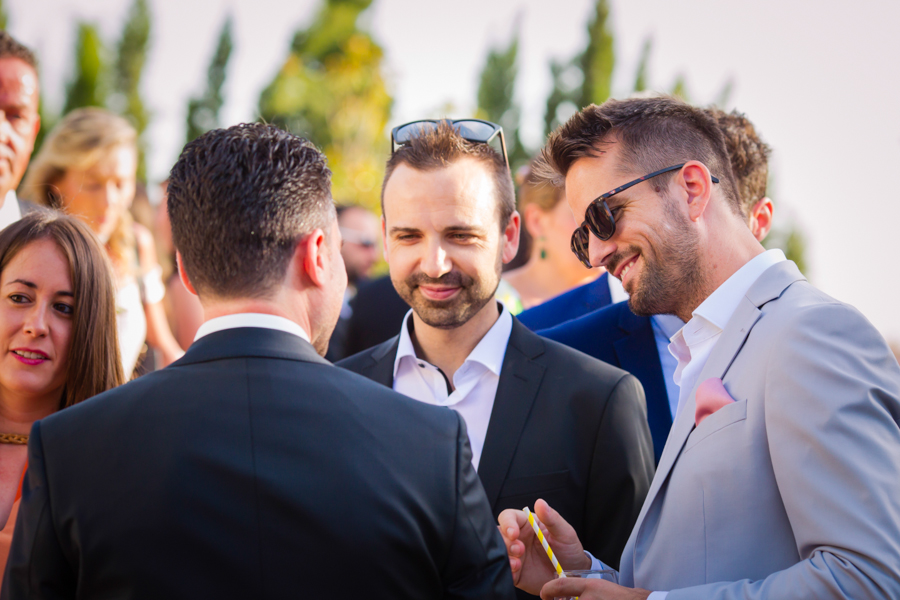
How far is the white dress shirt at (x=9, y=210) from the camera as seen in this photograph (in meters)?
3.90

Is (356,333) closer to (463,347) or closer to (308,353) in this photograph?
(463,347)

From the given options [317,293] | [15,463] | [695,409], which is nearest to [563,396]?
[695,409]

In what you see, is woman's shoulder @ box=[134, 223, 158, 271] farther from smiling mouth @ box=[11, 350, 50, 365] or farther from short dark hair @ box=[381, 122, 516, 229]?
short dark hair @ box=[381, 122, 516, 229]

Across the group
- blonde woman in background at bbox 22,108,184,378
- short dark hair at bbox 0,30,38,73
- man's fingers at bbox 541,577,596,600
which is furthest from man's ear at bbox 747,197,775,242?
short dark hair at bbox 0,30,38,73

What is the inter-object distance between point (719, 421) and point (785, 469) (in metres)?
0.24

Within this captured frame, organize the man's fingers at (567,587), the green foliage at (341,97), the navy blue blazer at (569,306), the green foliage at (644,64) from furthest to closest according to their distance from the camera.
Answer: the green foliage at (644,64)
the green foliage at (341,97)
the navy blue blazer at (569,306)
the man's fingers at (567,587)

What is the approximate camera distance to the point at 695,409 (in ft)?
6.48

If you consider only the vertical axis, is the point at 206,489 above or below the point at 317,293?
below

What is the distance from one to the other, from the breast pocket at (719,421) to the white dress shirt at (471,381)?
1.01 metres

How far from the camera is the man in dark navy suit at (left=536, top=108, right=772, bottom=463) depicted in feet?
11.0

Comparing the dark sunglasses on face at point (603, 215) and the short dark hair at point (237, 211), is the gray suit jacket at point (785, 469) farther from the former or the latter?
the short dark hair at point (237, 211)

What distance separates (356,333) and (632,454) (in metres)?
2.81

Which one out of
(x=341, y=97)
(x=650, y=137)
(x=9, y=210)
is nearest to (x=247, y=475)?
(x=650, y=137)

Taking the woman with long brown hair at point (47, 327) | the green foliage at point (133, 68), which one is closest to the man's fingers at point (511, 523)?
the woman with long brown hair at point (47, 327)
